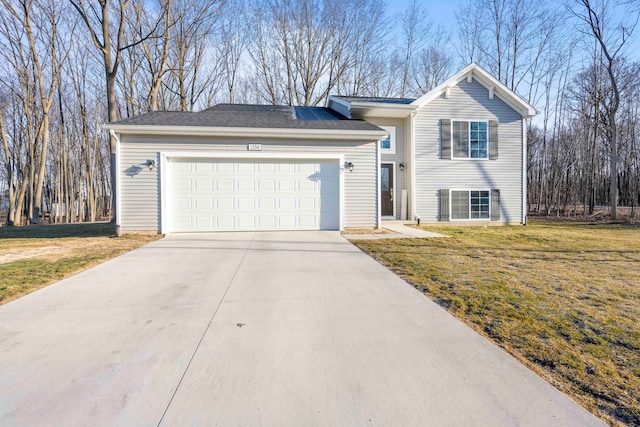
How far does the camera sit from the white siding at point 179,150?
8742 millimetres

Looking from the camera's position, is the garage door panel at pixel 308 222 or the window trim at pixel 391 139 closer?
the garage door panel at pixel 308 222

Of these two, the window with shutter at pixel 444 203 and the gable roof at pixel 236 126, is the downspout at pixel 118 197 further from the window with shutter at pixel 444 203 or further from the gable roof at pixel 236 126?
the window with shutter at pixel 444 203

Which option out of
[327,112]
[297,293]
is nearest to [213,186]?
[297,293]

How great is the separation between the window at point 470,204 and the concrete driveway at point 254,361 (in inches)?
351

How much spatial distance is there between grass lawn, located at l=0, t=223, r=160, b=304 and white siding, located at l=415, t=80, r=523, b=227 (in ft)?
29.8

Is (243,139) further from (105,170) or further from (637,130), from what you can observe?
(637,130)

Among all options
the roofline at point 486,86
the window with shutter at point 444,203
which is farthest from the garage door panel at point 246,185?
the window with shutter at point 444,203

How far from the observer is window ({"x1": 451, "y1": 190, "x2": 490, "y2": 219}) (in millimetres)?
12227

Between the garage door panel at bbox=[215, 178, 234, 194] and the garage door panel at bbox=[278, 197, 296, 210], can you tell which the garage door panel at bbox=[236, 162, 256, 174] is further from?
the garage door panel at bbox=[278, 197, 296, 210]

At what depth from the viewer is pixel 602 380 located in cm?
210

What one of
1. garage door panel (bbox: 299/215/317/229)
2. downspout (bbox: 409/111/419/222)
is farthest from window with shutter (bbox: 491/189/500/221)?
garage door panel (bbox: 299/215/317/229)

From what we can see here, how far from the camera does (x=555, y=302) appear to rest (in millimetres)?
3576

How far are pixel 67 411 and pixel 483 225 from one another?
12.6 m

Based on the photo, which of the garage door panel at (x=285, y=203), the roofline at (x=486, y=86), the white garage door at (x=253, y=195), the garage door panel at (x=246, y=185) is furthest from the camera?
the roofline at (x=486, y=86)
